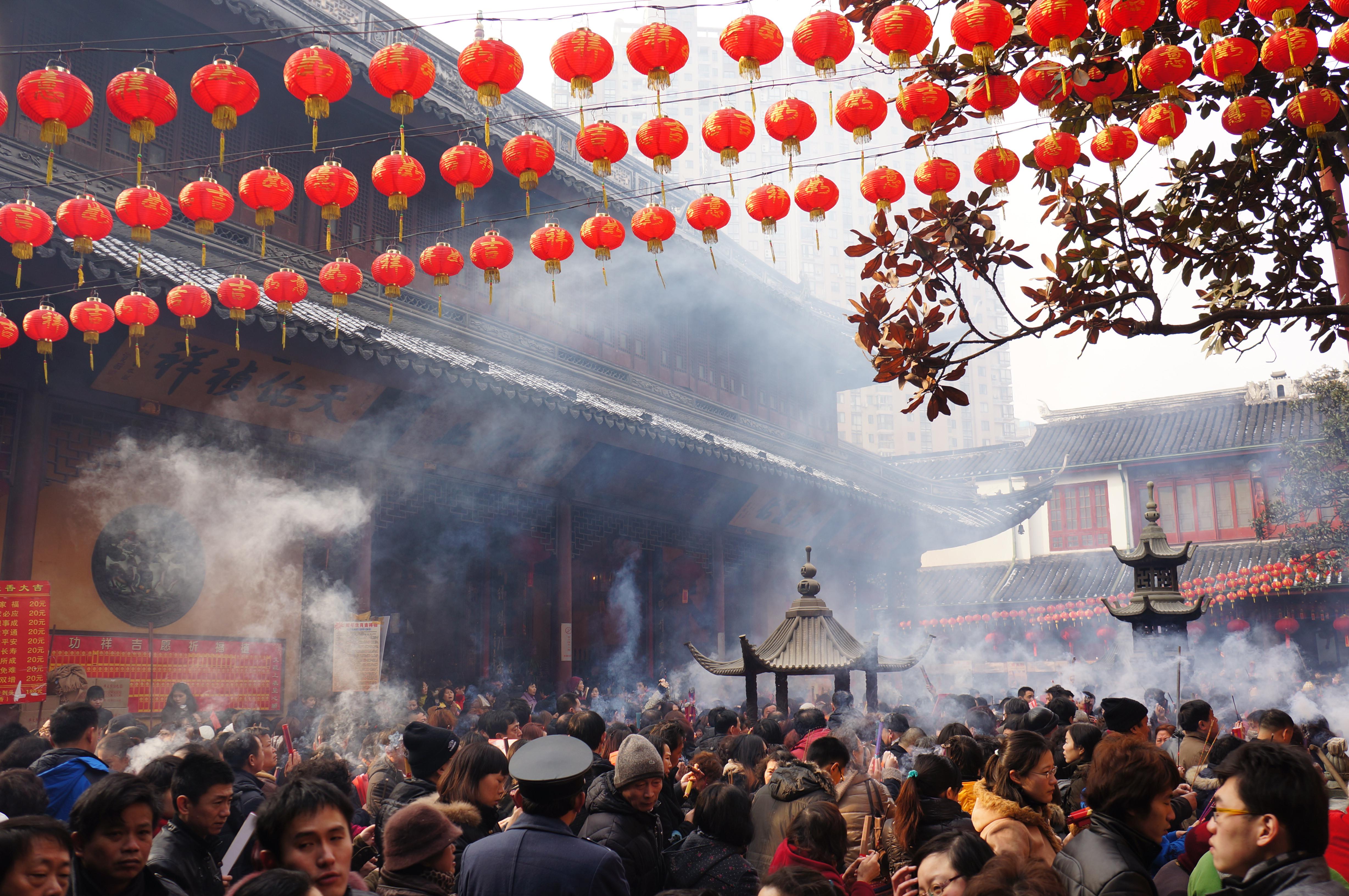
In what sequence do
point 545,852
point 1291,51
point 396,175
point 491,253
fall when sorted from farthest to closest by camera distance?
point 491,253
point 396,175
point 1291,51
point 545,852

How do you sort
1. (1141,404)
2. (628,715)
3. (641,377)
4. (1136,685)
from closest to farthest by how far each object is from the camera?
1. (628,715)
2. (641,377)
3. (1136,685)
4. (1141,404)

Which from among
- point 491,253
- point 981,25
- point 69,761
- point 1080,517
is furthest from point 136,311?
point 1080,517

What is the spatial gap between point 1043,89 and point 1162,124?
2.02ft

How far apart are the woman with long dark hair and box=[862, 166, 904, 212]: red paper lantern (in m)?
4.62

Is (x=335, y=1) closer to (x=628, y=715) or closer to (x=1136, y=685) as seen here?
(x=628, y=715)

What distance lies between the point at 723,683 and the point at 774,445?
15.3 ft

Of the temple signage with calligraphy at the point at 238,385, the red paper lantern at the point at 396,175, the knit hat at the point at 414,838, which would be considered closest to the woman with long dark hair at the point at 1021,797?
the knit hat at the point at 414,838

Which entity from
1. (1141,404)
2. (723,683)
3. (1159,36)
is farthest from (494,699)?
(1141,404)

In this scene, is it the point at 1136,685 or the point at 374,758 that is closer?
the point at 374,758

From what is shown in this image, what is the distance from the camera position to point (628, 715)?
1366 cm

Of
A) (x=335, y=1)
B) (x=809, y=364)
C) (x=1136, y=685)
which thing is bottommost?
(x=1136, y=685)

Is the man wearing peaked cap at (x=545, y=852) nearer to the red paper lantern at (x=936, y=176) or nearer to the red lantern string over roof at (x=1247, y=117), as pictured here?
the red lantern string over roof at (x=1247, y=117)

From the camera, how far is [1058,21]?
493cm

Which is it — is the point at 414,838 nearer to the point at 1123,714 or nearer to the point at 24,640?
the point at 1123,714
